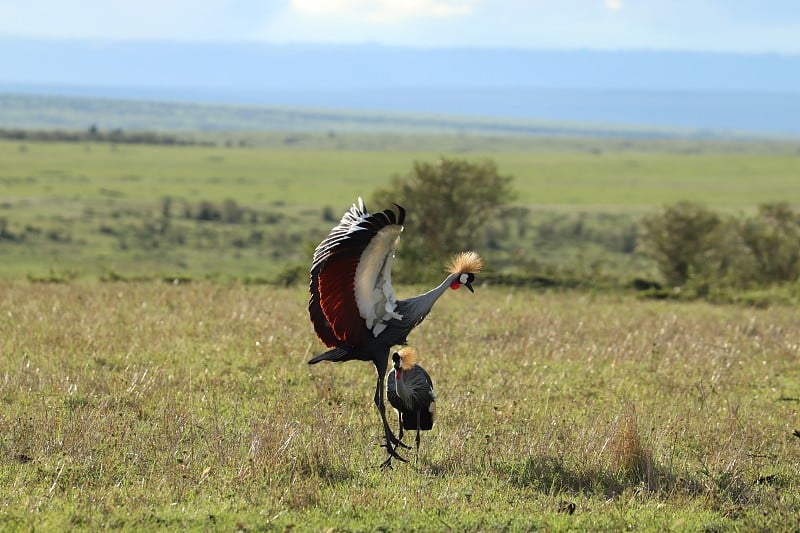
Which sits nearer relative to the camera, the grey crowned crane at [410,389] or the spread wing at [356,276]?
the spread wing at [356,276]

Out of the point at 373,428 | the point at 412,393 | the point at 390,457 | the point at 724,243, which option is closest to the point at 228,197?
the point at 724,243

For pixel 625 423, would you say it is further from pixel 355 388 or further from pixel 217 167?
pixel 217 167

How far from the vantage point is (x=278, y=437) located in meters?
9.67

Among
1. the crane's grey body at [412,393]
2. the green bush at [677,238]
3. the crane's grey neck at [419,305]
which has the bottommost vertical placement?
the green bush at [677,238]

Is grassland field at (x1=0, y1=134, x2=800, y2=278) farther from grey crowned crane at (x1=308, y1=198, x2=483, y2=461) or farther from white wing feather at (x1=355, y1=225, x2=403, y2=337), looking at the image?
white wing feather at (x1=355, y1=225, x2=403, y2=337)

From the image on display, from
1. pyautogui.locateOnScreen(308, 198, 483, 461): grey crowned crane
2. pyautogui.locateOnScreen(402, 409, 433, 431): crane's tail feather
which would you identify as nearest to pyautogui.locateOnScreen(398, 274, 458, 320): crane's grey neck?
pyautogui.locateOnScreen(308, 198, 483, 461): grey crowned crane

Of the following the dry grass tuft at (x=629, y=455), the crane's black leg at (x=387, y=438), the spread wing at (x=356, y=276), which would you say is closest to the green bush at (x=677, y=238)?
the dry grass tuft at (x=629, y=455)

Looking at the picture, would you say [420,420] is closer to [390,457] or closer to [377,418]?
[390,457]

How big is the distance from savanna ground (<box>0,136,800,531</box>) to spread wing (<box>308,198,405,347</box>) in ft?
3.83

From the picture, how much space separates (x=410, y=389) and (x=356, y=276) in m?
1.37

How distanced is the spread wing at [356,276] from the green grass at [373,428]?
3.76ft

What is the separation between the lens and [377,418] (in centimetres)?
1141

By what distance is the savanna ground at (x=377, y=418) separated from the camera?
329 inches

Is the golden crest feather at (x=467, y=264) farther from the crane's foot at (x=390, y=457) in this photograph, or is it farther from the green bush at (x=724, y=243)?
the green bush at (x=724, y=243)
